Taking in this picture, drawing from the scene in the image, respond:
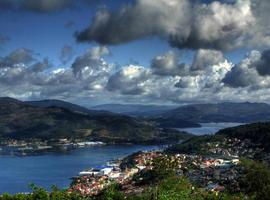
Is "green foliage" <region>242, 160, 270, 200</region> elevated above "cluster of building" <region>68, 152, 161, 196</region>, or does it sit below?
above

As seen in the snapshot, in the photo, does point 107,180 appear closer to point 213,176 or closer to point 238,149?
point 213,176

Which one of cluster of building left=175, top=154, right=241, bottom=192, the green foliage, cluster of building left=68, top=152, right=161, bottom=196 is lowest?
cluster of building left=68, top=152, right=161, bottom=196

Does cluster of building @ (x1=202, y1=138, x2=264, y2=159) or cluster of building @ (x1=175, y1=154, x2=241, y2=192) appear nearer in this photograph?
cluster of building @ (x1=175, y1=154, x2=241, y2=192)

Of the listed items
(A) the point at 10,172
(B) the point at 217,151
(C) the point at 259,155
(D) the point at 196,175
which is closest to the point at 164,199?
(D) the point at 196,175

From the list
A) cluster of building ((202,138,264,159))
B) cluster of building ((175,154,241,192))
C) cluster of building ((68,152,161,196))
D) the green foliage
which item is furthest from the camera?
cluster of building ((202,138,264,159))

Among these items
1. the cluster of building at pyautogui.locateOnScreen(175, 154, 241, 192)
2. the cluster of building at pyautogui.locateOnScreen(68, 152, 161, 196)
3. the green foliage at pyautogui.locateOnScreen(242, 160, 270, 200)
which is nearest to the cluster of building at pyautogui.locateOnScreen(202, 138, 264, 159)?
the cluster of building at pyautogui.locateOnScreen(68, 152, 161, 196)

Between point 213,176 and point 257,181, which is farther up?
point 257,181

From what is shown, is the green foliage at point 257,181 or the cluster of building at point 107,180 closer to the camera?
the green foliage at point 257,181

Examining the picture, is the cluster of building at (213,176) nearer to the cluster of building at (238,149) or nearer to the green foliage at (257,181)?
the green foliage at (257,181)

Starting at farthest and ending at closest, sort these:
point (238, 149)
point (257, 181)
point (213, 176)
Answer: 1. point (238, 149)
2. point (213, 176)
3. point (257, 181)

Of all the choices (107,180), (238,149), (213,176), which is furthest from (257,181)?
(238,149)

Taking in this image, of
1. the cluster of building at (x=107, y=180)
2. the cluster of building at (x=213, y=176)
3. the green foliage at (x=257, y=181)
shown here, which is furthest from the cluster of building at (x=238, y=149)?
the green foliage at (x=257, y=181)

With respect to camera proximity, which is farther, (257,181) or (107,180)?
(107,180)

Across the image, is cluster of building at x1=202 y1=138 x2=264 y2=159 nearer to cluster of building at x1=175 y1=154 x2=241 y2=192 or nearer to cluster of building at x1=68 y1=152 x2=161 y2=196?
cluster of building at x1=68 y1=152 x2=161 y2=196
